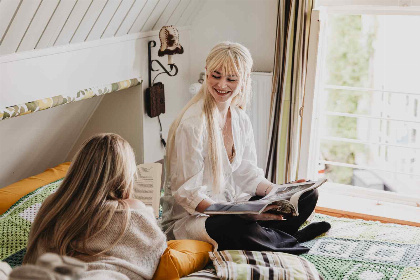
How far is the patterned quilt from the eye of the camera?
2.02m

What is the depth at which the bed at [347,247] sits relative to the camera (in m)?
2.02

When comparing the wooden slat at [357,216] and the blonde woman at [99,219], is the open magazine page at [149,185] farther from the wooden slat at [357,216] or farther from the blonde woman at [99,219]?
the wooden slat at [357,216]

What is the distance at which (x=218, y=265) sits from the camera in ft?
6.24

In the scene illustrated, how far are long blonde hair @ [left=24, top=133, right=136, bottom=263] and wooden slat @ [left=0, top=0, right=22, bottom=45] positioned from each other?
682 millimetres

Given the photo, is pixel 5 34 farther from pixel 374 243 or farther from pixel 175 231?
pixel 374 243

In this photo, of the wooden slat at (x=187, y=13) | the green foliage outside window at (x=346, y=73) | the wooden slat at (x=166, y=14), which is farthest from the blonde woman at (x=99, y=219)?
the green foliage outside window at (x=346, y=73)

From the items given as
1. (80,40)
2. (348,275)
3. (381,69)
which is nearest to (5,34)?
(80,40)

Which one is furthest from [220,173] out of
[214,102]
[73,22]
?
[73,22]

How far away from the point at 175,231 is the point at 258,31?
163cm

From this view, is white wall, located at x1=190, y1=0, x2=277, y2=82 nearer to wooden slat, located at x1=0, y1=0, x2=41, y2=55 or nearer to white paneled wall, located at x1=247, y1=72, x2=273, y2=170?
white paneled wall, located at x1=247, y1=72, x2=273, y2=170

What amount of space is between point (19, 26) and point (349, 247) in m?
1.54

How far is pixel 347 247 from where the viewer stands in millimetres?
2244

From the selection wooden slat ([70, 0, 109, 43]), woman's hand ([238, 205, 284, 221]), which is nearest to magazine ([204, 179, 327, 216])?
woman's hand ([238, 205, 284, 221])

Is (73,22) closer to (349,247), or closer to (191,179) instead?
(191,179)
